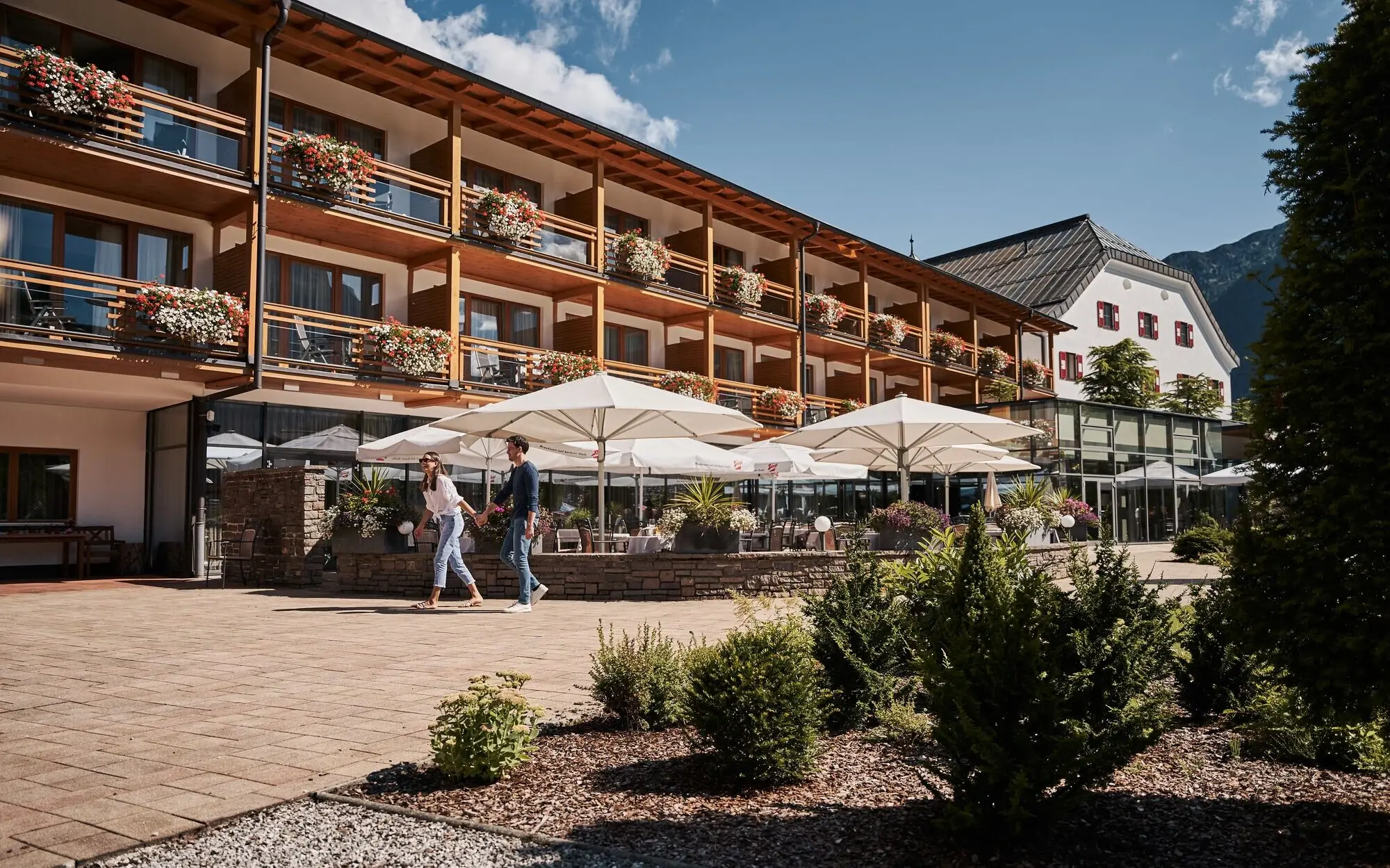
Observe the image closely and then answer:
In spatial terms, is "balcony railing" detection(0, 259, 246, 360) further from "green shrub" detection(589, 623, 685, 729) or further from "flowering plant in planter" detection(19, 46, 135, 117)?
"green shrub" detection(589, 623, 685, 729)

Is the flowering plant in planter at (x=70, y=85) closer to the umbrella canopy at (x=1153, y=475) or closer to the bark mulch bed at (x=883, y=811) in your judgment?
the bark mulch bed at (x=883, y=811)

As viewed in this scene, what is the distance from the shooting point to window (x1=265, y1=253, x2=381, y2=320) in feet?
61.7

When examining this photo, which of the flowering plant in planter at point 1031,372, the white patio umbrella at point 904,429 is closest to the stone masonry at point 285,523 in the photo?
the white patio umbrella at point 904,429

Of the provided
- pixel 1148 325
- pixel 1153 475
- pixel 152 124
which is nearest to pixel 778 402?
pixel 1153 475

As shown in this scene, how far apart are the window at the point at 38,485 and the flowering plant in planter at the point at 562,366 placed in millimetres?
8392

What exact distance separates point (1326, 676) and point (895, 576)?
2713mm

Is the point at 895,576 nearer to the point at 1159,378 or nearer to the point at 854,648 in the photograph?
the point at 854,648

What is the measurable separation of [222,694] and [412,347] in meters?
12.7

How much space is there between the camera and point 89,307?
1508cm

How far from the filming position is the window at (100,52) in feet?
51.4

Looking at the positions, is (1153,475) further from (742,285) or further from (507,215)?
(507,215)

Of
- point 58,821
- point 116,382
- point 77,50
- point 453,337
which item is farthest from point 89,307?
point 58,821

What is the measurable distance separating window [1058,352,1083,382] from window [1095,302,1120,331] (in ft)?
5.89

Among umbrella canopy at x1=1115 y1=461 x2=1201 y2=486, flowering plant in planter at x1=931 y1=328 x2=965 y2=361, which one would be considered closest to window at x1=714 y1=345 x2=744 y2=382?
flowering plant in planter at x1=931 y1=328 x2=965 y2=361
